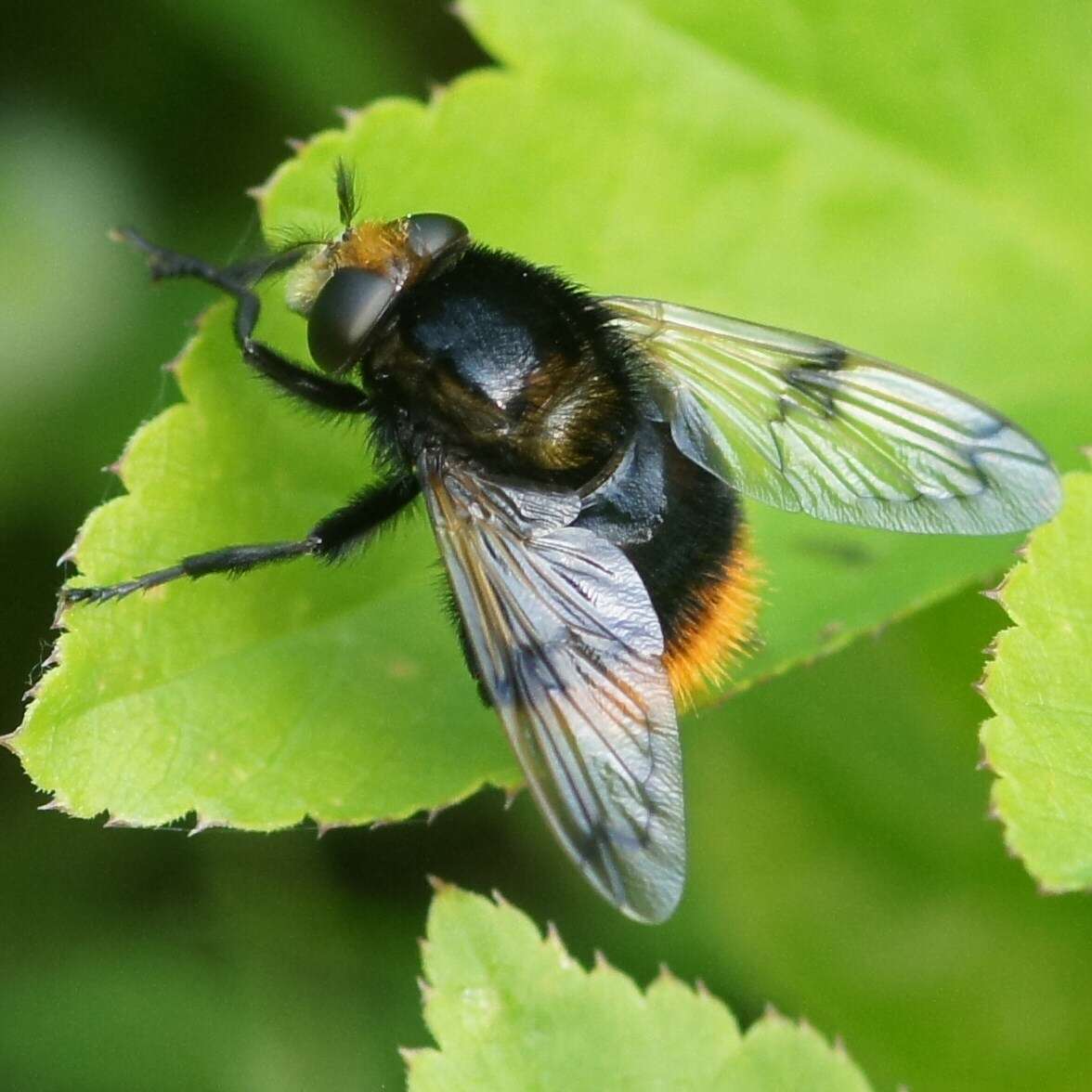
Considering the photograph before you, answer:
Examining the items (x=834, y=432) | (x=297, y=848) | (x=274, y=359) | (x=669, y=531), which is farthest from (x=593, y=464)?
(x=297, y=848)

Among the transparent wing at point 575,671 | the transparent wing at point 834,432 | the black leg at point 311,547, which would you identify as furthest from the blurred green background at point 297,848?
the transparent wing at point 575,671

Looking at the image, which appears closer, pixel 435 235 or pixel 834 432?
pixel 435 235

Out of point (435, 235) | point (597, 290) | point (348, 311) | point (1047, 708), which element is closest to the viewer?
point (1047, 708)

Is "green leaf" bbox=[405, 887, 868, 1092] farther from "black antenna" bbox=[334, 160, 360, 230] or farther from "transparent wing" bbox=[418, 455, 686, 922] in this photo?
"black antenna" bbox=[334, 160, 360, 230]

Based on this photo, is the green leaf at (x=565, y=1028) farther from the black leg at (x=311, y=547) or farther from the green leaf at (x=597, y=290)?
the black leg at (x=311, y=547)

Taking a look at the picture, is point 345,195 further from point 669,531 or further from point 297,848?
point 297,848

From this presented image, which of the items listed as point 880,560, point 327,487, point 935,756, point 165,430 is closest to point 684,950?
point 935,756

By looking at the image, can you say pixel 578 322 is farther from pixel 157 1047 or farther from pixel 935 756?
pixel 157 1047

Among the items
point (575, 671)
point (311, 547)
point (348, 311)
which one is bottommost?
point (311, 547)
